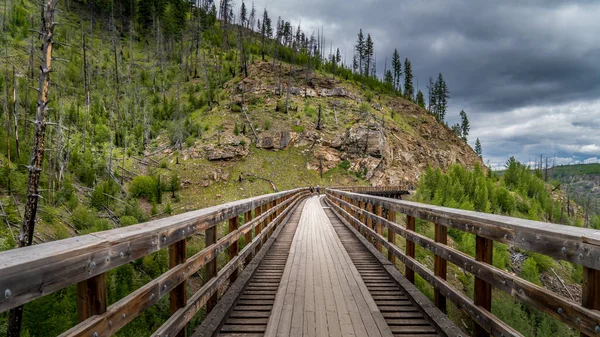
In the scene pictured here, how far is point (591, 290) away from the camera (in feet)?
5.40

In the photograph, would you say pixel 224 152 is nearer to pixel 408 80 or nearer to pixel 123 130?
pixel 123 130

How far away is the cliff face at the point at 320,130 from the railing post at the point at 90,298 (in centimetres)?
3059

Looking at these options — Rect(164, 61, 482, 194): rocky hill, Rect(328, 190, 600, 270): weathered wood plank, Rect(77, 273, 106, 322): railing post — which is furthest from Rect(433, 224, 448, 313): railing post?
Rect(164, 61, 482, 194): rocky hill

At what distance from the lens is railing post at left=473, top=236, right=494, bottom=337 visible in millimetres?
2570

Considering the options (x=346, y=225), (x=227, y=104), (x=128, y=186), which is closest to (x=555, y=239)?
(x=346, y=225)

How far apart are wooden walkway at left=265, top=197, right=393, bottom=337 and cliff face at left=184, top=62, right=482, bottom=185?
89.7 feet

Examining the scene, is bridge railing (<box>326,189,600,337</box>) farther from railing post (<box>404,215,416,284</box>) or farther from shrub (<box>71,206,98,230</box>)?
shrub (<box>71,206,98,230</box>)

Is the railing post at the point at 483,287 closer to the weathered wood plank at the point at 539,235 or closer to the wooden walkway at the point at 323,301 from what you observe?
the weathered wood plank at the point at 539,235

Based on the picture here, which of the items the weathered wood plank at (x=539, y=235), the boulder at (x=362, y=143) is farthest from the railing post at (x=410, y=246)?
the boulder at (x=362, y=143)

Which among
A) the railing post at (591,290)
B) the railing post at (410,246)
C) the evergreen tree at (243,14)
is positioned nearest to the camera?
the railing post at (591,290)

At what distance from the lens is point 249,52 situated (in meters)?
59.2

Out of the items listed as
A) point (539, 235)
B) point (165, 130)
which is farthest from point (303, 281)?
point (165, 130)

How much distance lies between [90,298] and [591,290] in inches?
107

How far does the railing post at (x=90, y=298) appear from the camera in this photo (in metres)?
1.52
